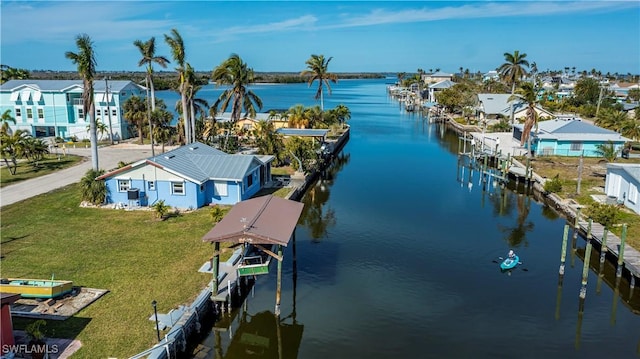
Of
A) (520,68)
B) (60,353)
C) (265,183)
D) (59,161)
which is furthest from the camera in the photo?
(520,68)

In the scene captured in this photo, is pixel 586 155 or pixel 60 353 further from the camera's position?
pixel 586 155

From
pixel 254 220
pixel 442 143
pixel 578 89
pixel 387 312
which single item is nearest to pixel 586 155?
pixel 442 143

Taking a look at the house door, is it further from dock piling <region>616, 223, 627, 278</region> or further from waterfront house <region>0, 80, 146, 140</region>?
waterfront house <region>0, 80, 146, 140</region>

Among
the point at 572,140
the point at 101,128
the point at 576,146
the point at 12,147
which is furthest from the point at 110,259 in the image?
the point at 576,146

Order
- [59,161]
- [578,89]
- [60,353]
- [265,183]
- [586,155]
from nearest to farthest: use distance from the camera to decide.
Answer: [60,353] → [265,183] → [59,161] → [586,155] → [578,89]

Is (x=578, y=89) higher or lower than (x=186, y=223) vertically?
higher

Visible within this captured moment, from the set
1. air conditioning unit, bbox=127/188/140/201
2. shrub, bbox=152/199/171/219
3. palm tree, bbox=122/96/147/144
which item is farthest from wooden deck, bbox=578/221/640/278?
palm tree, bbox=122/96/147/144

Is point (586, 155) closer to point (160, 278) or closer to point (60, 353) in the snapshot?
point (160, 278)
